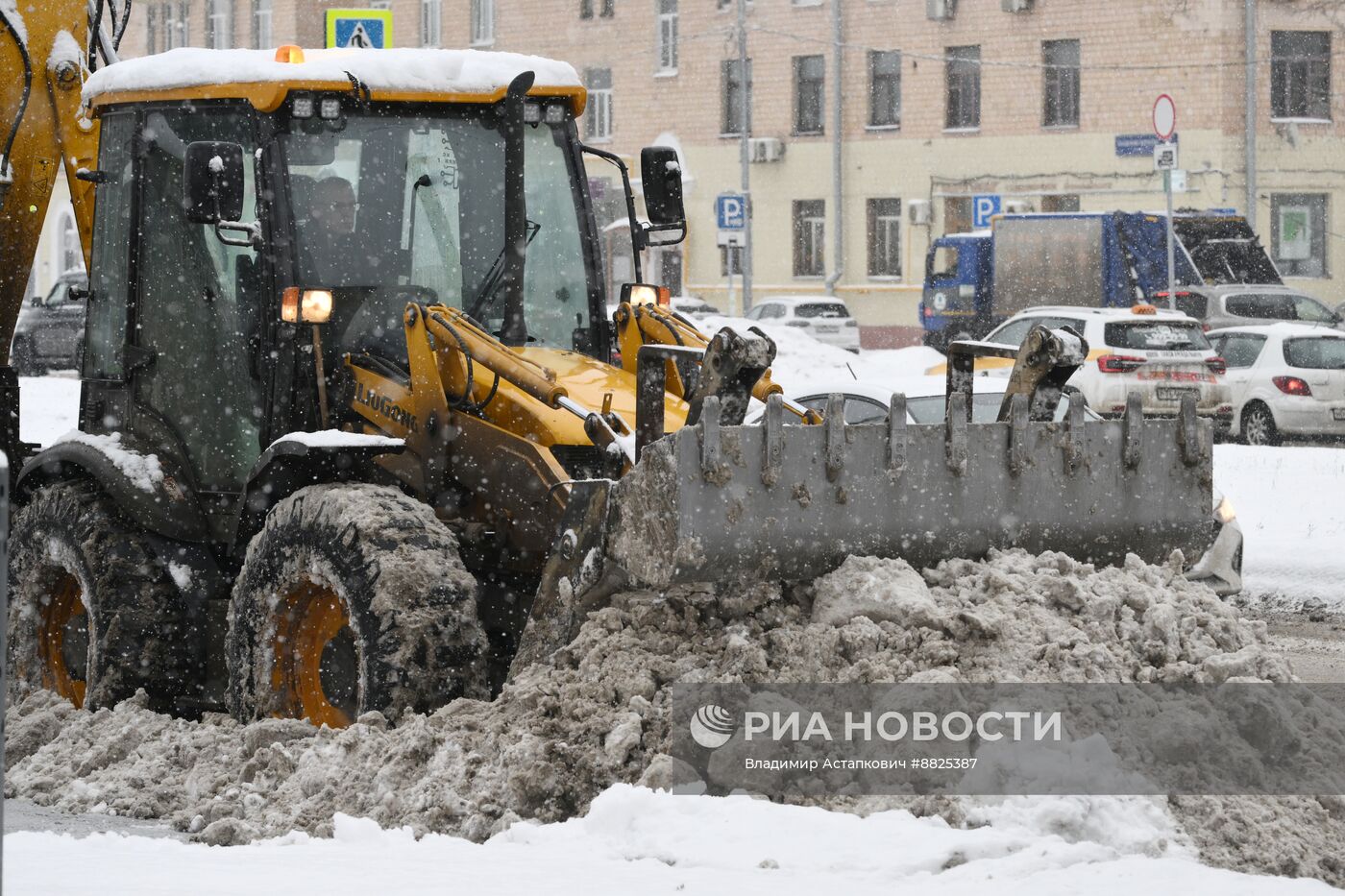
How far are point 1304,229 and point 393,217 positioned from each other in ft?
117

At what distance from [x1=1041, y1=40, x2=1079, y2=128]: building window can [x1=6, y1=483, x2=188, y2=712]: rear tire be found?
1409 inches

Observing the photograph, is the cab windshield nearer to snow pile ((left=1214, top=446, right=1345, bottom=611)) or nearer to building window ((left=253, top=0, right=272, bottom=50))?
snow pile ((left=1214, top=446, right=1345, bottom=611))

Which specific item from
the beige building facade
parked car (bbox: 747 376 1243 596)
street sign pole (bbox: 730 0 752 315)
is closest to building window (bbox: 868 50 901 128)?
the beige building facade

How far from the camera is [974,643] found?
19.1ft

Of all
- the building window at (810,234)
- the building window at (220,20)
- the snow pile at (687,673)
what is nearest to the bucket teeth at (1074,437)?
the snow pile at (687,673)

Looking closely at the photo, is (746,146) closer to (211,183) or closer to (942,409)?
(942,409)

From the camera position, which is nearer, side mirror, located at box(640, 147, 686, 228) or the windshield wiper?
the windshield wiper

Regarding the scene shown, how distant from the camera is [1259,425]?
22.0 metres

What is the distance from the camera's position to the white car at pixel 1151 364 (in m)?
20.7

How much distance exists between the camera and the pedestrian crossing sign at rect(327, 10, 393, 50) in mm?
13711

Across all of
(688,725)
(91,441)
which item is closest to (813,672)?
(688,725)

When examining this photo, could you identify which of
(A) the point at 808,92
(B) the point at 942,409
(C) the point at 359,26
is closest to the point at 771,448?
(B) the point at 942,409

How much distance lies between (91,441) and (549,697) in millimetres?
2991

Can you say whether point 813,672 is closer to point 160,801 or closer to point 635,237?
point 160,801
